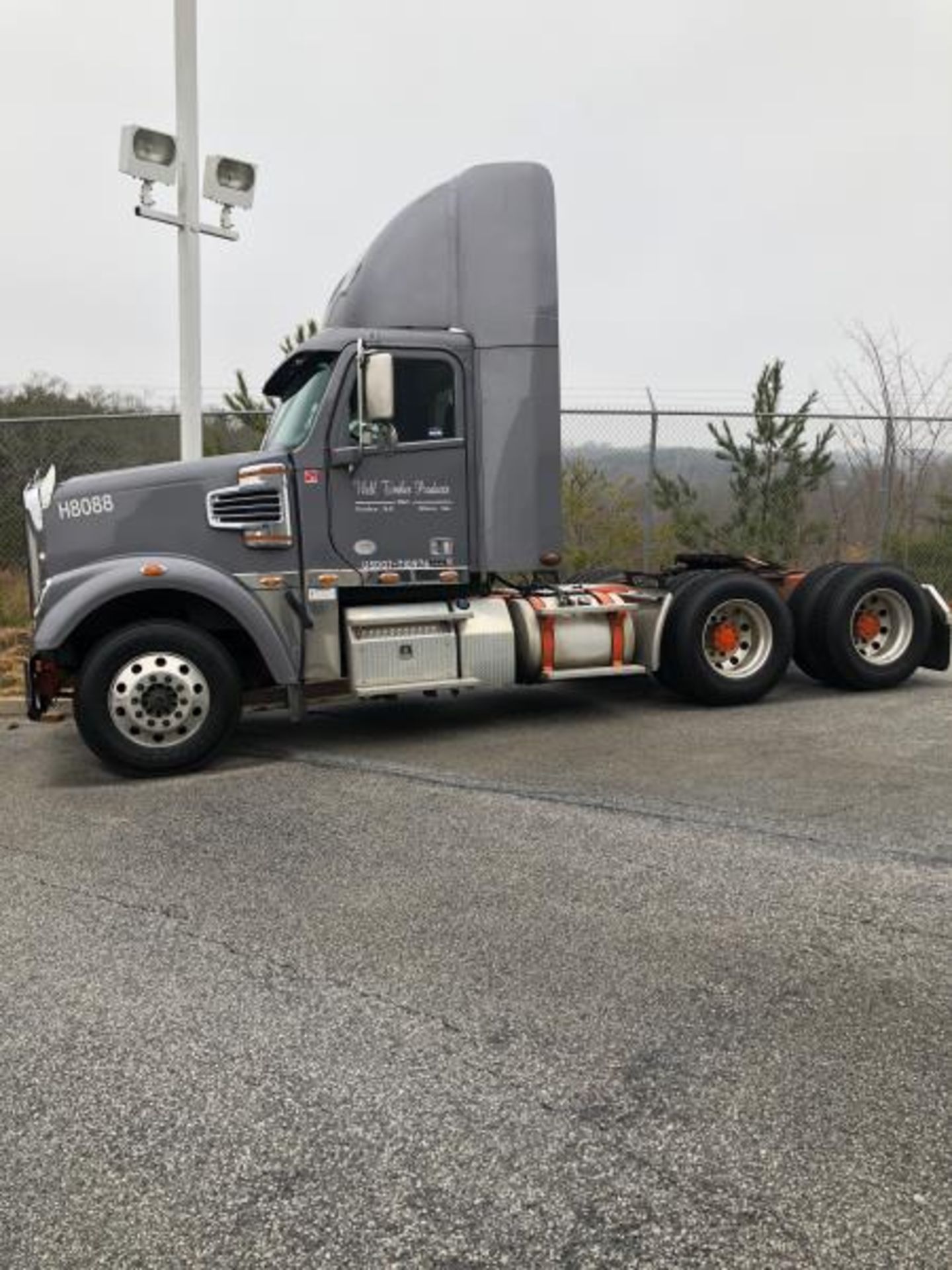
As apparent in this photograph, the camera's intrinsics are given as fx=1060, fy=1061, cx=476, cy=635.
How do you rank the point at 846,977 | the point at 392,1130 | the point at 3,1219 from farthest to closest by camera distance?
the point at 846,977 < the point at 392,1130 < the point at 3,1219

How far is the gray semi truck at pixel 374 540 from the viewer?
22.4ft

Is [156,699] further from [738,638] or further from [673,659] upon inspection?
[738,638]

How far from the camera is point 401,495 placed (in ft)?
24.6

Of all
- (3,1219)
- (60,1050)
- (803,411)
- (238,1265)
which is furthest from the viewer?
(803,411)

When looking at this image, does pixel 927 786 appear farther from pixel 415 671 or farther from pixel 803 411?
pixel 803 411

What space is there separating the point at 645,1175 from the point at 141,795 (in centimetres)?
452

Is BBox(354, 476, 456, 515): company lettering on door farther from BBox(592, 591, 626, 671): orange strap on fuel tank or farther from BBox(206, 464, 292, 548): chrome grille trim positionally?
BBox(592, 591, 626, 671): orange strap on fuel tank

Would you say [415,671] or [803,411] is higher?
[803,411]

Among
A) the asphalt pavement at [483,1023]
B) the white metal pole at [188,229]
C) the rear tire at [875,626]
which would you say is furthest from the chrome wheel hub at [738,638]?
the white metal pole at [188,229]

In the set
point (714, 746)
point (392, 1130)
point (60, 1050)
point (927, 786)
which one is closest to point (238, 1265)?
point (392, 1130)

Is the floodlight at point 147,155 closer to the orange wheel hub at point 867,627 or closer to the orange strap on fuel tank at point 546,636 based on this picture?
the orange strap on fuel tank at point 546,636

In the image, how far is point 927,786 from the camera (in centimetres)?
589

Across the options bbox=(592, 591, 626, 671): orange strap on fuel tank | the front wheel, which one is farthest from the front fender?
bbox=(592, 591, 626, 671): orange strap on fuel tank

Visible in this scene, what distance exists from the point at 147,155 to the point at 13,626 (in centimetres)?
547
